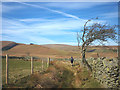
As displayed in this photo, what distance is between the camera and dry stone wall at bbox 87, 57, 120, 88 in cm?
949

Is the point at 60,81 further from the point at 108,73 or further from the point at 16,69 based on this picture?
the point at 16,69

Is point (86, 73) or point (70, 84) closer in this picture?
point (70, 84)

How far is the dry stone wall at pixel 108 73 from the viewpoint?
9.49m

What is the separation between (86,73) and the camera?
12.9m

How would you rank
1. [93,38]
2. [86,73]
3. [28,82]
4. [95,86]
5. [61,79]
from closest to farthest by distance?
[28,82]
[95,86]
[61,79]
[86,73]
[93,38]

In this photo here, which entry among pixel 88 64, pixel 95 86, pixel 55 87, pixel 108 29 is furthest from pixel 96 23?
pixel 55 87

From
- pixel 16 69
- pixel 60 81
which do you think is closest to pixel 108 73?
pixel 60 81

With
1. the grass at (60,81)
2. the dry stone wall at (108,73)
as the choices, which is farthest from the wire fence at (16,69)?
the dry stone wall at (108,73)

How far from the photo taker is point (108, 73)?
9891 millimetres

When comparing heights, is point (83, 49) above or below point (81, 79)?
above

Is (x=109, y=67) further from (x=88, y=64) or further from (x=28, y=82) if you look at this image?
(x=28, y=82)

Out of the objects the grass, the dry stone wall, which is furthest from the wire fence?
the dry stone wall

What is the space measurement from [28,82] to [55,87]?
199cm

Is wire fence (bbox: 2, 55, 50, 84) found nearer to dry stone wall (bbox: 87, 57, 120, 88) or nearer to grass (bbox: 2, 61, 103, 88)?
grass (bbox: 2, 61, 103, 88)
